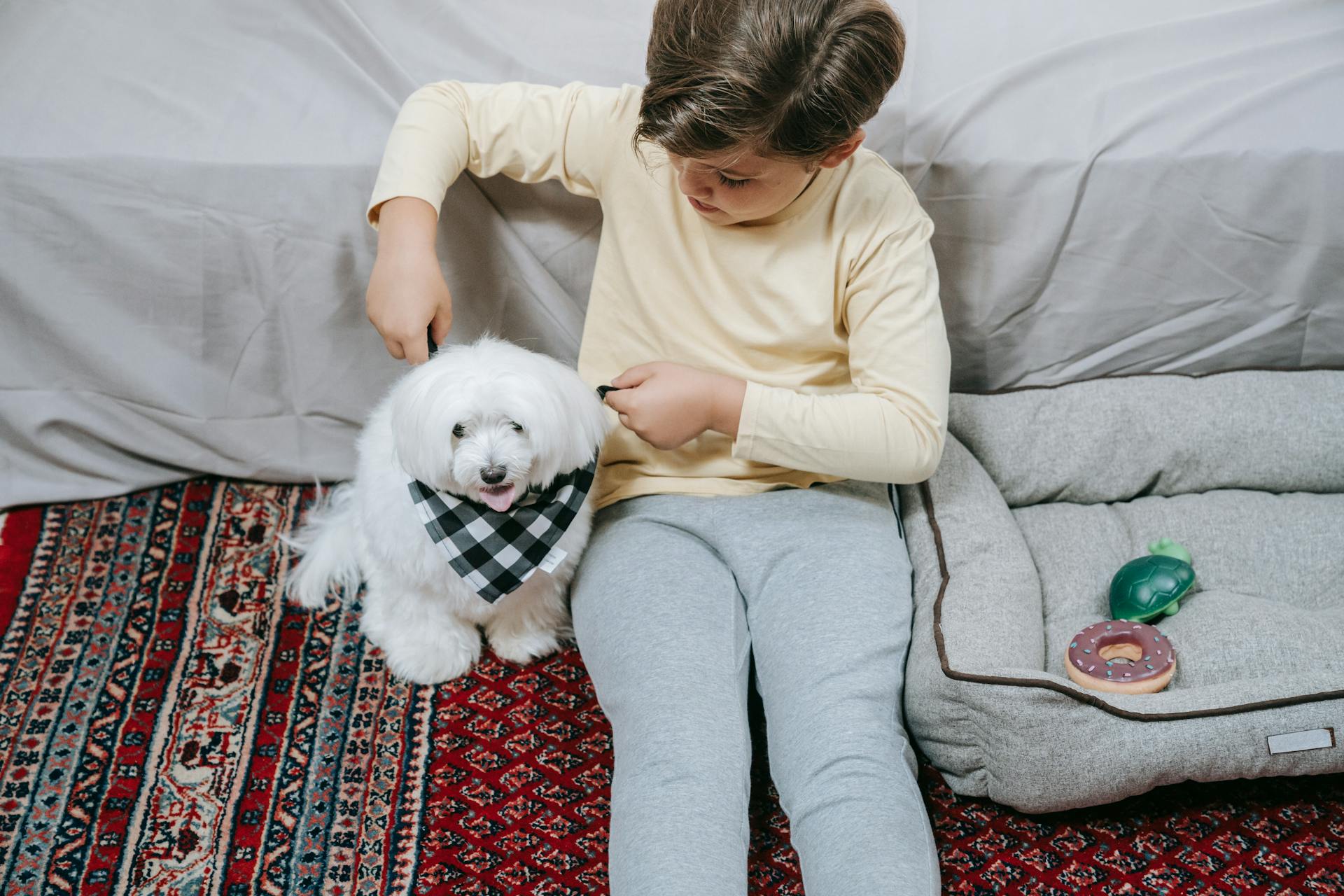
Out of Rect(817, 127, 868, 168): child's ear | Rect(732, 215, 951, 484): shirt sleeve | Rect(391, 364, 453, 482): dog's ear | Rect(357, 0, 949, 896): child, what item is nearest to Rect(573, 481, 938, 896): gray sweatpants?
Rect(357, 0, 949, 896): child

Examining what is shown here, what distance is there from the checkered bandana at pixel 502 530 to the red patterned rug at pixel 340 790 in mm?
214

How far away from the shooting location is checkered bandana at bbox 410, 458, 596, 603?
104cm

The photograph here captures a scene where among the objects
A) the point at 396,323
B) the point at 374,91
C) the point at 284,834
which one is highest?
the point at 374,91

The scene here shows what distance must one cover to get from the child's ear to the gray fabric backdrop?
1.11ft

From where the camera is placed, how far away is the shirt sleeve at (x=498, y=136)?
1.12 metres

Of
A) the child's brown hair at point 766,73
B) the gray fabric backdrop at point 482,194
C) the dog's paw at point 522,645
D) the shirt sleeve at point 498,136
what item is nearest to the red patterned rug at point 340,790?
the dog's paw at point 522,645

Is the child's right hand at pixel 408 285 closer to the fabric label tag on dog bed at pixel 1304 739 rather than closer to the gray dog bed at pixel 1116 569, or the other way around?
the gray dog bed at pixel 1116 569

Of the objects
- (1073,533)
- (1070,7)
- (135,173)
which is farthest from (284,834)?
(1070,7)

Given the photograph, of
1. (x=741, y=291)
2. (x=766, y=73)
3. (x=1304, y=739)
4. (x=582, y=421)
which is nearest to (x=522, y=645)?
(x=582, y=421)

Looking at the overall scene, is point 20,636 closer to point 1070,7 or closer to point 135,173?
point 135,173

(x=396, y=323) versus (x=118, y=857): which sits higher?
(x=396, y=323)

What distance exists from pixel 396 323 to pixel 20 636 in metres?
0.64

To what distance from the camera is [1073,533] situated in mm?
1292

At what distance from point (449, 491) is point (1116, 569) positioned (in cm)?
78
